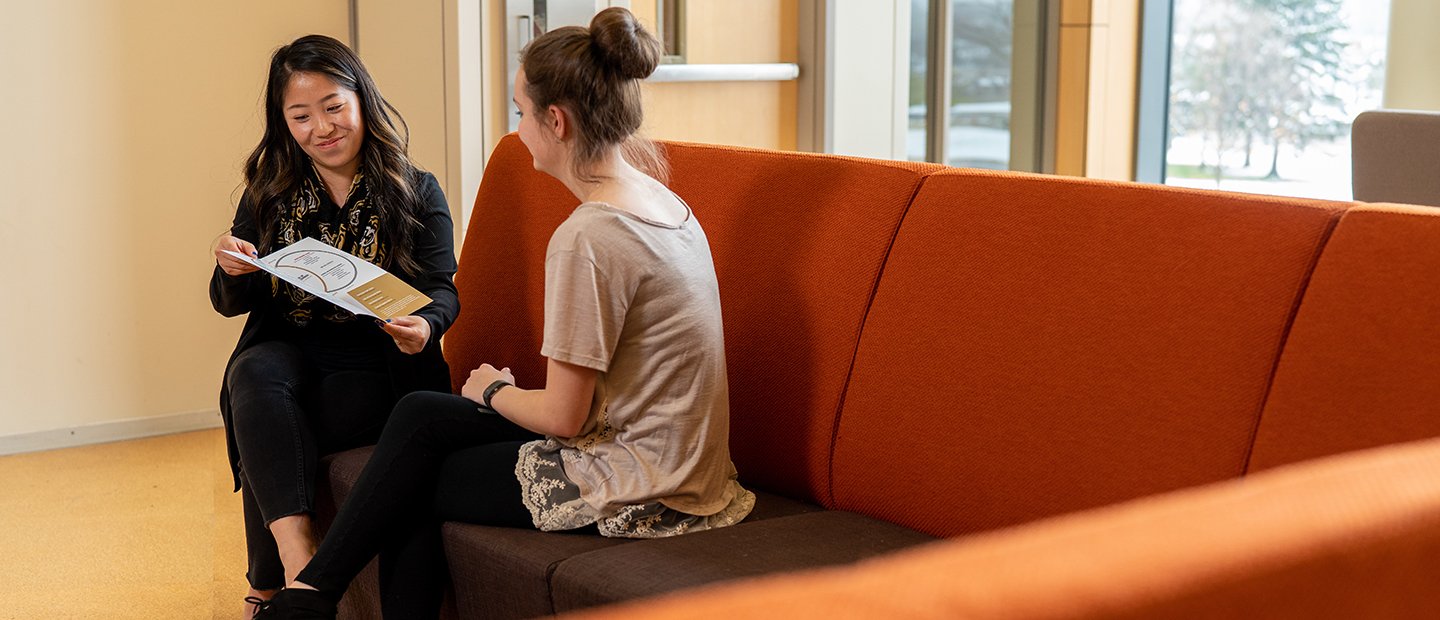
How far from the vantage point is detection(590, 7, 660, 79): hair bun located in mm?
1883

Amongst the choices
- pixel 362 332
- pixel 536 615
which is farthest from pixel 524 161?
pixel 536 615

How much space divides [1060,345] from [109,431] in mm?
3111

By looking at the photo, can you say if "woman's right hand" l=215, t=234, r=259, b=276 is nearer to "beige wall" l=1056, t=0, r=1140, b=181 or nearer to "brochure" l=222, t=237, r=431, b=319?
"brochure" l=222, t=237, r=431, b=319

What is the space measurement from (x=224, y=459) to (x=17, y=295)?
711 millimetres

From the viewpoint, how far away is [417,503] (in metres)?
1.95

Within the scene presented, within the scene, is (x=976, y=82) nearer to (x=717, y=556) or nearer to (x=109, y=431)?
(x=109, y=431)

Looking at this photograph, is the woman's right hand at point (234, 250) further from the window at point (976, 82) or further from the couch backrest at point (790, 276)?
the window at point (976, 82)

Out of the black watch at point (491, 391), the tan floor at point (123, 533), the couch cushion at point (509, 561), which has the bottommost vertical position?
the tan floor at point (123, 533)

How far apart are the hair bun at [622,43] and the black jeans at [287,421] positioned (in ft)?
2.71

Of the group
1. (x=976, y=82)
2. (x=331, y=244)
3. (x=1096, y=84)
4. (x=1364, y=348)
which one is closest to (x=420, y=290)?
(x=331, y=244)

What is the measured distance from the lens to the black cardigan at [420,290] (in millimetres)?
2398

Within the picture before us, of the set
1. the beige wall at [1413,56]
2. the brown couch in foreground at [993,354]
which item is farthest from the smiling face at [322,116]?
the beige wall at [1413,56]

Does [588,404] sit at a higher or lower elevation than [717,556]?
higher

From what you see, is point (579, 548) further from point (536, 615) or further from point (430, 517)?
point (430, 517)
